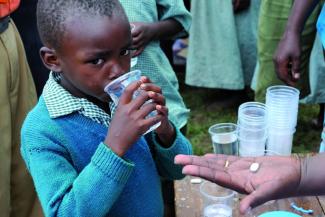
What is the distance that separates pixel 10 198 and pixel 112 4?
53.6 inches

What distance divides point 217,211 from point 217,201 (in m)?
0.04

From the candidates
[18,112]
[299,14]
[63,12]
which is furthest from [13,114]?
[299,14]

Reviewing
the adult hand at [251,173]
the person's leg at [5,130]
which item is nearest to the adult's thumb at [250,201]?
the adult hand at [251,173]

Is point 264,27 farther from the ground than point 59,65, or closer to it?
closer to it

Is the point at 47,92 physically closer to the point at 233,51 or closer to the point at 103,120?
the point at 103,120

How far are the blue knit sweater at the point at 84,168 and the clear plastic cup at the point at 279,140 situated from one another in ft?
2.43

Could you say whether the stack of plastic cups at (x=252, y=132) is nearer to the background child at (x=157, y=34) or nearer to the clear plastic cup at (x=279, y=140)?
the clear plastic cup at (x=279, y=140)

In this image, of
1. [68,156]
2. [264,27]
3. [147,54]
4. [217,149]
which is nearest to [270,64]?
[264,27]

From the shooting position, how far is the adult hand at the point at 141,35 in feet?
6.45

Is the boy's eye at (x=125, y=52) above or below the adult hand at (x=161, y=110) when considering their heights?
above

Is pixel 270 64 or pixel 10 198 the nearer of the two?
pixel 10 198

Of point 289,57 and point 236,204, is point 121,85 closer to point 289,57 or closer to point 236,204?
point 236,204

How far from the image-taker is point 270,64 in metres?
2.98

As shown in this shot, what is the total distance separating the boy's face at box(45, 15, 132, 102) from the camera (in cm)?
133
